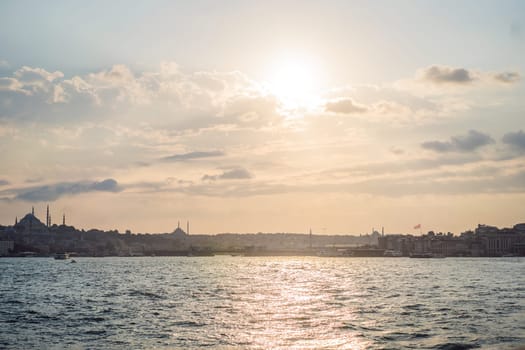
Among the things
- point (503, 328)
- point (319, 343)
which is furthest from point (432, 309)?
point (319, 343)

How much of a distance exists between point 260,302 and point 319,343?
102 feet

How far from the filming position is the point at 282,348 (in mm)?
43594

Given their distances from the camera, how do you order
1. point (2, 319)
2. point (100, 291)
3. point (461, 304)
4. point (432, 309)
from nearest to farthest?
point (2, 319), point (432, 309), point (461, 304), point (100, 291)

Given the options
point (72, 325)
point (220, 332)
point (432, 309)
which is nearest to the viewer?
point (220, 332)

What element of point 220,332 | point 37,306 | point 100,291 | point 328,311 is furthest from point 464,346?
point 100,291

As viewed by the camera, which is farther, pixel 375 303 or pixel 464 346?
pixel 375 303

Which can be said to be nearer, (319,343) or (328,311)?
(319,343)

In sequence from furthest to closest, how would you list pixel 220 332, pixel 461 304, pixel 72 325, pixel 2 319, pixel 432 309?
pixel 461 304 < pixel 432 309 < pixel 2 319 < pixel 72 325 < pixel 220 332

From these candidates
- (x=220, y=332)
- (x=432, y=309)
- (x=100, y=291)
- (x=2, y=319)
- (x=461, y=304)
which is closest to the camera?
(x=220, y=332)

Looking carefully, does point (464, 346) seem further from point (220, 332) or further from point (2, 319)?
point (2, 319)

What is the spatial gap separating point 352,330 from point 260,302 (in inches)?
1004

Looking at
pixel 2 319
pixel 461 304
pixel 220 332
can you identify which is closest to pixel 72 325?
pixel 2 319

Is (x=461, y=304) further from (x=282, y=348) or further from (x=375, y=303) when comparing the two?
(x=282, y=348)

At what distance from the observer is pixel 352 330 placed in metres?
51.9
